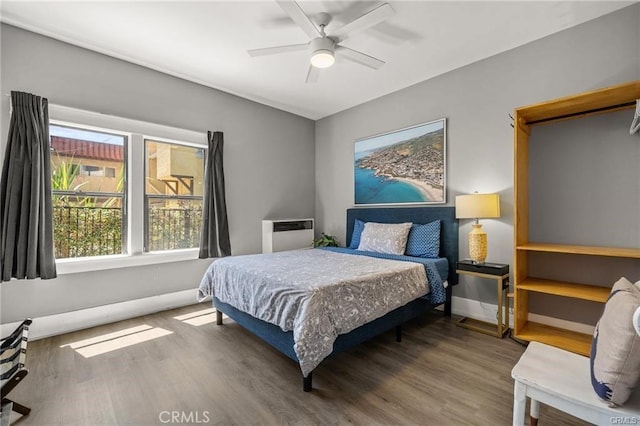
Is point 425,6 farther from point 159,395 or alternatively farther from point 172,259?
point 172,259

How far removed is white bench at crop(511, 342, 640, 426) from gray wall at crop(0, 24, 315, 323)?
11.8ft

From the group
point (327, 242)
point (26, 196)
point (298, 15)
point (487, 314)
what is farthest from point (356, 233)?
point (26, 196)

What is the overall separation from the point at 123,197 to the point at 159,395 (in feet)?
7.73

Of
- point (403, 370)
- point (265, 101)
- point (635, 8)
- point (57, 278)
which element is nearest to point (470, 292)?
point (403, 370)

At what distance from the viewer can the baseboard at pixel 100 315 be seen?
270 cm

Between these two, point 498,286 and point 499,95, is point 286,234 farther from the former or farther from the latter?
point 499,95

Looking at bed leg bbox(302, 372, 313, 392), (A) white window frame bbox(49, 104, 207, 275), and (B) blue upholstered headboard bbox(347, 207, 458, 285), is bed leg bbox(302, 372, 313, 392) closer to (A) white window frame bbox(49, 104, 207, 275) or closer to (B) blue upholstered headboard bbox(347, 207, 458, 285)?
(B) blue upholstered headboard bbox(347, 207, 458, 285)

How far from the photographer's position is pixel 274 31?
8.90 ft

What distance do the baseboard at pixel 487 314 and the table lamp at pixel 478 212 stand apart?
0.58 metres

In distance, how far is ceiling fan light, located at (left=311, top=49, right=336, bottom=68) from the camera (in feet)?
8.27

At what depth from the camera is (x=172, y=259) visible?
3.58m

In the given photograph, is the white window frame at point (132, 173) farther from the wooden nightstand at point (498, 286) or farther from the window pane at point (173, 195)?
the wooden nightstand at point (498, 286)

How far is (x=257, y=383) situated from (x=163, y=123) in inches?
124

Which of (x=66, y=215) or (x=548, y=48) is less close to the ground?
(x=548, y=48)
